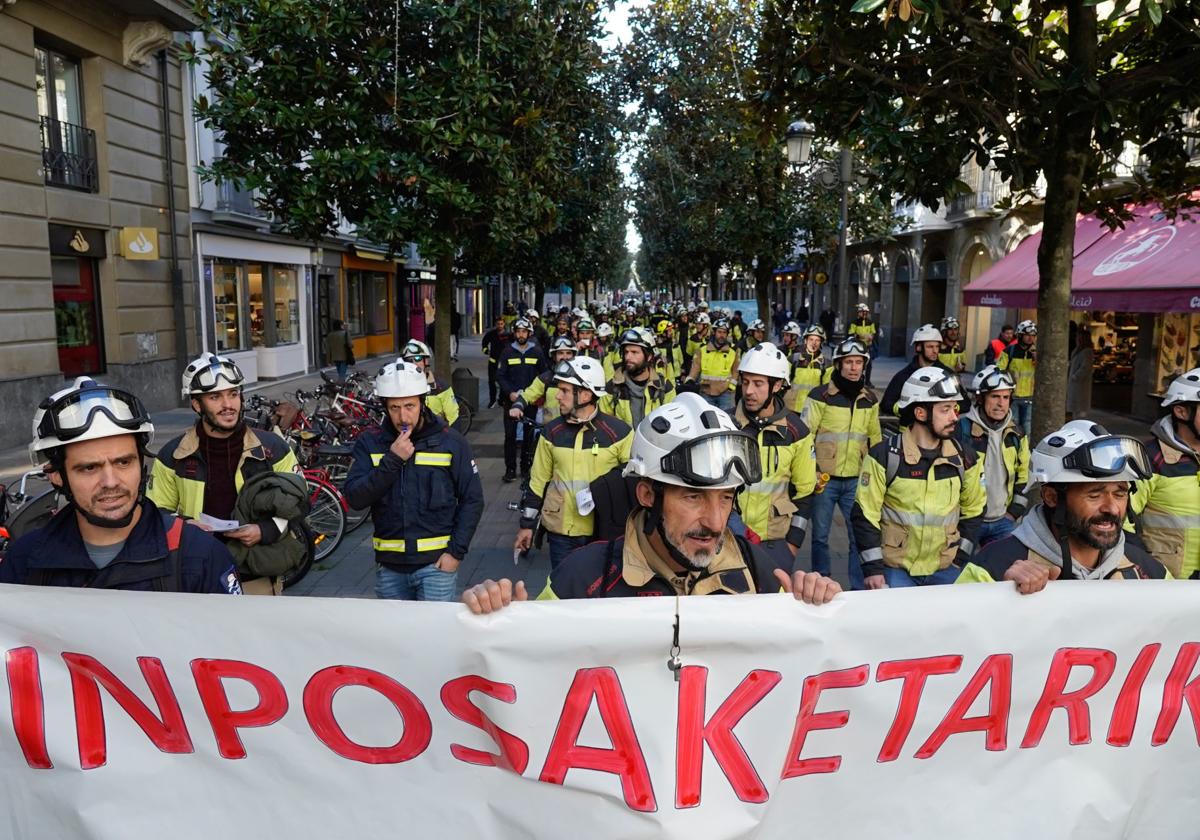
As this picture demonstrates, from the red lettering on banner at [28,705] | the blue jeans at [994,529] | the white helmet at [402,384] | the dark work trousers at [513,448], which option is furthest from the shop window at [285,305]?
the red lettering on banner at [28,705]

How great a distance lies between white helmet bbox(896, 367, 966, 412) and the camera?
4.95 metres

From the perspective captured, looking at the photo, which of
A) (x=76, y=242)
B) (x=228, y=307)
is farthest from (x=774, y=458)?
(x=228, y=307)

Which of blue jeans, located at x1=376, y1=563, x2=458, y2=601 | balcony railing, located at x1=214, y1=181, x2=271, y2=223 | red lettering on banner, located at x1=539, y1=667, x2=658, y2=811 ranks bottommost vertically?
blue jeans, located at x1=376, y1=563, x2=458, y2=601

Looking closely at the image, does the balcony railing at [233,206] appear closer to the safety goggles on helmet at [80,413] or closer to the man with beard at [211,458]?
the man with beard at [211,458]

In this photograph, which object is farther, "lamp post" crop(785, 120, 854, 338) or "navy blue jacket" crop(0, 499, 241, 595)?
"lamp post" crop(785, 120, 854, 338)

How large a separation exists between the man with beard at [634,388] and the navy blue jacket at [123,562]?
5.66 m

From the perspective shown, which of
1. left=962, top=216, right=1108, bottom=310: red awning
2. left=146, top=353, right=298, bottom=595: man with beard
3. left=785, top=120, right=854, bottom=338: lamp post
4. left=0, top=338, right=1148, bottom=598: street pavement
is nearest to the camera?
left=146, top=353, right=298, bottom=595: man with beard

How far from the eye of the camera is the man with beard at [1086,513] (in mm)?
3359


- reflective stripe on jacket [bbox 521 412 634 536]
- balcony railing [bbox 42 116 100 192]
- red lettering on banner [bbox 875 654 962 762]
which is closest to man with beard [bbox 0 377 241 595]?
red lettering on banner [bbox 875 654 962 762]

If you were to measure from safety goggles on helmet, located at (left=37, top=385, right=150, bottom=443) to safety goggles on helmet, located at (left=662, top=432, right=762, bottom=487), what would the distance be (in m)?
1.80

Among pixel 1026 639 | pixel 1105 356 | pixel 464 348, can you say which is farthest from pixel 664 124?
pixel 1026 639

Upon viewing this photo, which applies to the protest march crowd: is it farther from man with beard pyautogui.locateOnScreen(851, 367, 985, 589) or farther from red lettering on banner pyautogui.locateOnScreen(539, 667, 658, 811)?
red lettering on banner pyautogui.locateOnScreen(539, 667, 658, 811)

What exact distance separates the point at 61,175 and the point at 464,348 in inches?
992

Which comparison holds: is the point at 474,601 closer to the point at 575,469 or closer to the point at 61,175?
the point at 575,469
